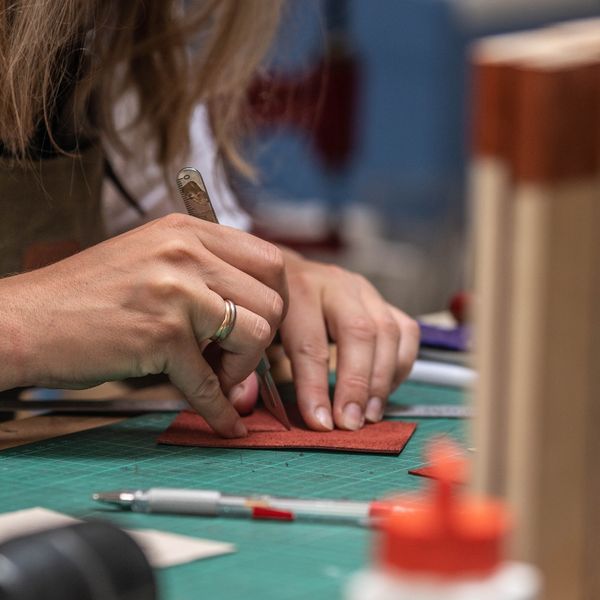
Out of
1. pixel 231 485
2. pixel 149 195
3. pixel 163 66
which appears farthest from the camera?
pixel 149 195

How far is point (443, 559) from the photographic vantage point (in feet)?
1.40

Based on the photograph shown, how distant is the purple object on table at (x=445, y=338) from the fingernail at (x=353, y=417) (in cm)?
31

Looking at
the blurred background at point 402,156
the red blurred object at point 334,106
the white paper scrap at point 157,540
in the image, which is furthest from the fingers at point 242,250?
the blurred background at point 402,156

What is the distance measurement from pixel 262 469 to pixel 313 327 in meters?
0.26

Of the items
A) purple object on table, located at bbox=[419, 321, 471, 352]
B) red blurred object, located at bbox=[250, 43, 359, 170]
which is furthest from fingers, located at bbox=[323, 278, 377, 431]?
red blurred object, located at bbox=[250, 43, 359, 170]

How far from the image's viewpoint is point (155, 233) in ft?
3.32

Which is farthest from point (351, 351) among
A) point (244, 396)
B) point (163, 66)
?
point (163, 66)

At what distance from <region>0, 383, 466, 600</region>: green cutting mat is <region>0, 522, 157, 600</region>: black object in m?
0.09

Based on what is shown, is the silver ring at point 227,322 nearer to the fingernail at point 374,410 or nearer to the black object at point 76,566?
the fingernail at point 374,410

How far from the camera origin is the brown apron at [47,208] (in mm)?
1425

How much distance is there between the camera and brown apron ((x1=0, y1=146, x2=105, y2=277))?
56.1 inches

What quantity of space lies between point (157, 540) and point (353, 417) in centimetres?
38

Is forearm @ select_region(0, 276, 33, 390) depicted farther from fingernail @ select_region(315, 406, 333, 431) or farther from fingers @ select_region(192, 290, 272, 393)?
fingernail @ select_region(315, 406, 333, 431)

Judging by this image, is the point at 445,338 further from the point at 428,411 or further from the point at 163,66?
the point at 163,66
